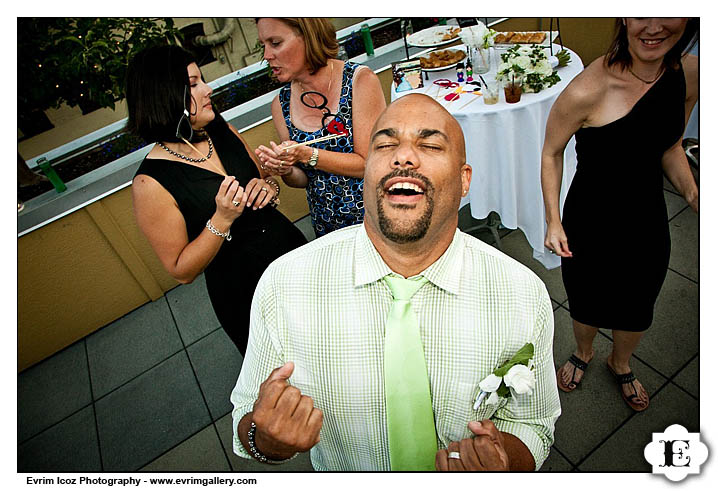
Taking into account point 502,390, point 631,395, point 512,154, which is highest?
point 502,390

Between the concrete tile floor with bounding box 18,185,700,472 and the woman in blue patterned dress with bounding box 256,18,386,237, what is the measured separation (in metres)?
1.31

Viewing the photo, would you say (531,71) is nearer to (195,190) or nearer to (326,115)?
(326,115)

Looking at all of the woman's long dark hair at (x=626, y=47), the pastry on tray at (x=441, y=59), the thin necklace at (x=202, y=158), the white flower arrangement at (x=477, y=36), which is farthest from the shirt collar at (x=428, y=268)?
the pastry on tray at (x=441, y=59)

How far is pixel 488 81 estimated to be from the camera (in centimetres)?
256

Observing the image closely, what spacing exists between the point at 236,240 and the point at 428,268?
93 cm

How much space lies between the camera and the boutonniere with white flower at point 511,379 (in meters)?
0.99

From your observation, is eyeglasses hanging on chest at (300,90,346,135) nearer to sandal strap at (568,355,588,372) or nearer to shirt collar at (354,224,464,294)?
shirt collar at (354,224,464,294)

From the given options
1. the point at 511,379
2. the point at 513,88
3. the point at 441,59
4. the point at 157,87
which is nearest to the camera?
the point at 511,379

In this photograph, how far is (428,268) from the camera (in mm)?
1110

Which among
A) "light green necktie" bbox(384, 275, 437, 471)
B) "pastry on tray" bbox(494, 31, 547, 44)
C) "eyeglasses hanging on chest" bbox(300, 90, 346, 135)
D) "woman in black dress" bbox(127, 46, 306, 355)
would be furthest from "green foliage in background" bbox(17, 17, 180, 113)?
"pastry on tray" bbox(494, 31, 547, 44)

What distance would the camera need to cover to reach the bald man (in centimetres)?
109

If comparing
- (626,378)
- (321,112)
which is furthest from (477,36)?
(626,378)
